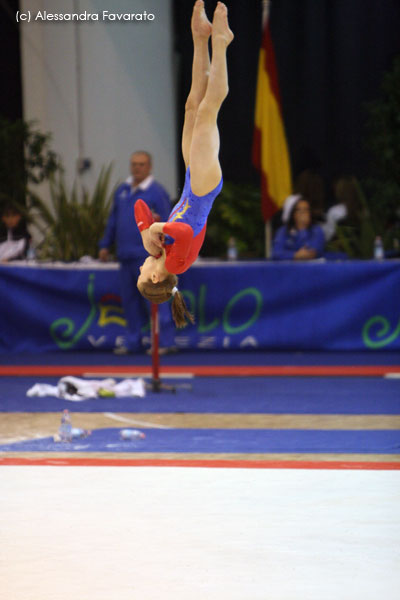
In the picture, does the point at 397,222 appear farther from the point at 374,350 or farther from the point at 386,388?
the point at 386,388

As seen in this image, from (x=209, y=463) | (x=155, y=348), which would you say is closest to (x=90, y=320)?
(x=155, y=348)

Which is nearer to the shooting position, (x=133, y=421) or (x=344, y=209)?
(x=133, y=421)

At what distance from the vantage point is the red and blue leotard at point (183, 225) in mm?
3754

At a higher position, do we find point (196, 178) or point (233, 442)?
point (196, 178)

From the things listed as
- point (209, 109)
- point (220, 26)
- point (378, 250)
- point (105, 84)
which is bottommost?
point (378, 250)

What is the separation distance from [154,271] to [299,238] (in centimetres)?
344

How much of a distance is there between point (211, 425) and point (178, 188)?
5801 millimetres

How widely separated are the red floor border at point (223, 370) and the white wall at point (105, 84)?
4157mm

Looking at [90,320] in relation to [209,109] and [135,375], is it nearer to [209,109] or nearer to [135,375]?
[135,375]

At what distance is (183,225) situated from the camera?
3750mm

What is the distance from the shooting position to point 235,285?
7211 millimetres

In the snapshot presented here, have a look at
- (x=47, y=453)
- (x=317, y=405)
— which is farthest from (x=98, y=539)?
(x=317, y=405)

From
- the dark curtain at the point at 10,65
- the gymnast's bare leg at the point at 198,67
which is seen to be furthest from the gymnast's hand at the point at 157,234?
the dark curtain at the point at 10,65

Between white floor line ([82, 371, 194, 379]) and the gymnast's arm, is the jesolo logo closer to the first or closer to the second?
white floor line ([82, 371, 194, 379])
